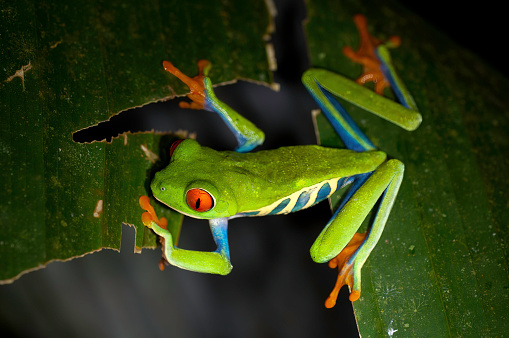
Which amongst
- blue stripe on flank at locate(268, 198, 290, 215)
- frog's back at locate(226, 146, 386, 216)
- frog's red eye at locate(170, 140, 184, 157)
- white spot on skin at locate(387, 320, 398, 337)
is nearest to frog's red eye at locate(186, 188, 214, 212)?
frog's back at locate(226, 146, 386, 216)

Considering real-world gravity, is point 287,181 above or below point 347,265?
above

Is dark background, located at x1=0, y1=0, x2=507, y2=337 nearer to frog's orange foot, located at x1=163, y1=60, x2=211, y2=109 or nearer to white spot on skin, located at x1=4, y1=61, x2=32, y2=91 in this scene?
frog's orange foot, located at x1=163, y1=60, x2=211, y2=109

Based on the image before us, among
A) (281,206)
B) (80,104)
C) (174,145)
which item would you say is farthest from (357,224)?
(80,104)

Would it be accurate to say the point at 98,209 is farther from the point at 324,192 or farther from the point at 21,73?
the point at 324,192

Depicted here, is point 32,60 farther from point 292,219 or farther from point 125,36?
point 292,219

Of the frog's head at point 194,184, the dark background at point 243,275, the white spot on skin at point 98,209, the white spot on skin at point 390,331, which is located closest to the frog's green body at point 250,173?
the frog's head at point 194,184
